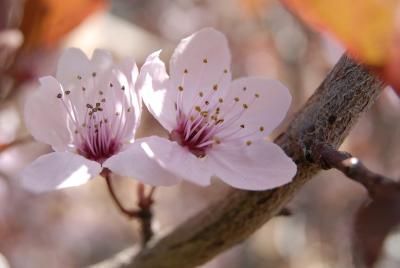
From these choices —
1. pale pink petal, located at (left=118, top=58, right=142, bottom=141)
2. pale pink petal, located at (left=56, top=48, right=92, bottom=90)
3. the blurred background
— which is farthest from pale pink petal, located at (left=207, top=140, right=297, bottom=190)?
the blurred background

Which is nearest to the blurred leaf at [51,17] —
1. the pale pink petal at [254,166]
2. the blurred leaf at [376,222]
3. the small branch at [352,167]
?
the pale pink petal at [254,166]

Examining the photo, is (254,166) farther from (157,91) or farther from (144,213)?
(144,213)

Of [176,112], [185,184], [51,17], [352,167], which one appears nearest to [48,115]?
[176,112]

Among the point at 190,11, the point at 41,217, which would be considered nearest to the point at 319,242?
the point at 41,217

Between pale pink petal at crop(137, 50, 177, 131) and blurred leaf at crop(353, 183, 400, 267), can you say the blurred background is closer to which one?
pale pink petal at crop(137, 50, 177, 131)

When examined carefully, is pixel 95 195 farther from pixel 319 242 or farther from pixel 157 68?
pixel 157 68
